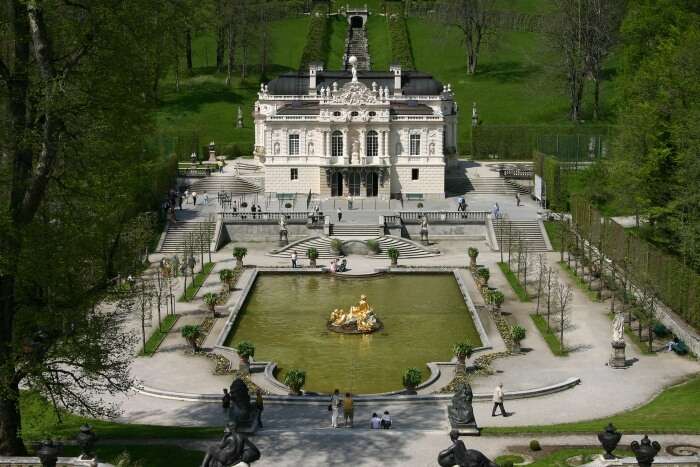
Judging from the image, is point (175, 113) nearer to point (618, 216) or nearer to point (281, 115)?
point (281, 115)

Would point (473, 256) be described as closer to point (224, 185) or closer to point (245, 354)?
point (245, 354)

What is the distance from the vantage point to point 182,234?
79.2m

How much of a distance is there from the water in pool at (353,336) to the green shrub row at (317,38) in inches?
2642

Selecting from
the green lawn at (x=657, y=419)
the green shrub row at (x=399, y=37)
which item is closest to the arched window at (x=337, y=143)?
the green shrub row at (x=399, y=37)

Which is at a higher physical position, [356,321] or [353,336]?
[356,321]

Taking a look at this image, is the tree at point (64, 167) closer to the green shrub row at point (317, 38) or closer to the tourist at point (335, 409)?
→ the tourist at point (335, 409)

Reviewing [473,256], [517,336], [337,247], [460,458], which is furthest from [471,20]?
[460,458]

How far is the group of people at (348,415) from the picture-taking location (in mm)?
37562

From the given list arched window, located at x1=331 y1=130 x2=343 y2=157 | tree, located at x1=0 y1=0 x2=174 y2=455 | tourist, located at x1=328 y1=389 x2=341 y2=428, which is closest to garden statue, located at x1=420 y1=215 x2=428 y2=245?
arched window, located at x1=331 y1=130 x2=343 y2=157

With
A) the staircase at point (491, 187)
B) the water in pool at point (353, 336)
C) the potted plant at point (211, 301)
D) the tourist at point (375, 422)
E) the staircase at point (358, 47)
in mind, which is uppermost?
the staircase at point (358, 47)

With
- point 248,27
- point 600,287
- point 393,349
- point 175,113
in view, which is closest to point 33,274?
point 393,349

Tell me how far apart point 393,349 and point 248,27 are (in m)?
82.1

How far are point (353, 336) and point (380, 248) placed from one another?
22946 millimetres

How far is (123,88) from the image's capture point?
31156mm
